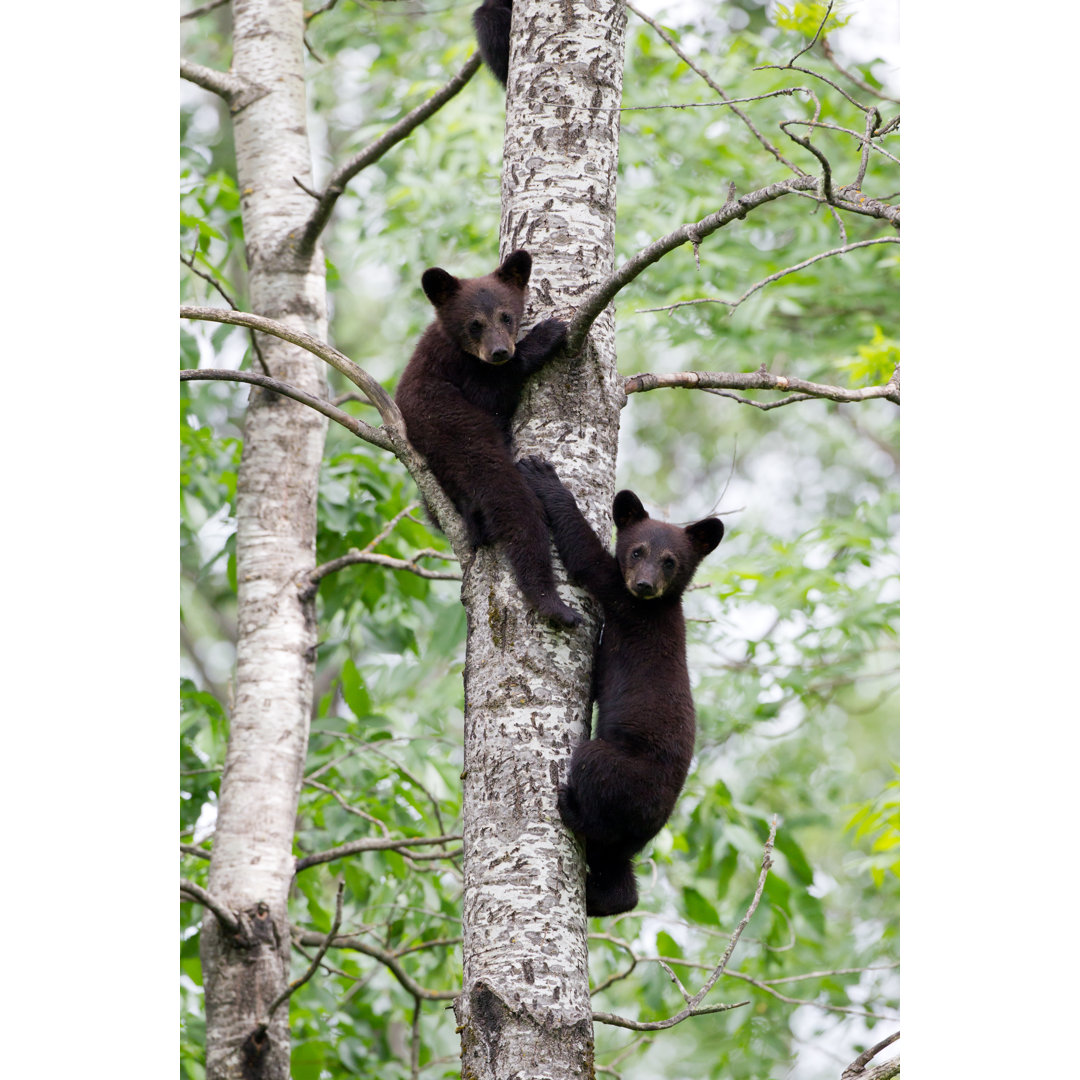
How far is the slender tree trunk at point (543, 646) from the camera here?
267 centimetres

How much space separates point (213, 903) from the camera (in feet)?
13.8

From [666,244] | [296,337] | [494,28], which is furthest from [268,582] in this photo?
[666,244]

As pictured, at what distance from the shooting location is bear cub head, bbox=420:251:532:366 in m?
3.62

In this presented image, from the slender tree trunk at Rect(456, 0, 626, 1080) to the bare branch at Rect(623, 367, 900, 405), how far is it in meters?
0.13

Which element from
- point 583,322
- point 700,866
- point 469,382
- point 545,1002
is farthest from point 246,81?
point 545,1002

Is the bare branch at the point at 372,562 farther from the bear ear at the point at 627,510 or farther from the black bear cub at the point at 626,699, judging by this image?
the black bear cub at the point at 626,699

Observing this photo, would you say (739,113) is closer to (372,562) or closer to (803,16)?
(372,562)

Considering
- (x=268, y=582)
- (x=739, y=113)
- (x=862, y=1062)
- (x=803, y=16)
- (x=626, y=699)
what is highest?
(x=803, y=16)

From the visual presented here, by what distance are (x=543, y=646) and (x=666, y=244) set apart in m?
1.05

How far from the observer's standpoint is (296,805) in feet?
15.7

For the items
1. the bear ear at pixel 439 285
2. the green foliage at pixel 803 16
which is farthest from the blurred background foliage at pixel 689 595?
the bear ear at pixel 439 285

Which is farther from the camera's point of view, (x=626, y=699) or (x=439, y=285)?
(x=439, y=285)

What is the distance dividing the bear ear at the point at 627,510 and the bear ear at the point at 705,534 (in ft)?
0.62

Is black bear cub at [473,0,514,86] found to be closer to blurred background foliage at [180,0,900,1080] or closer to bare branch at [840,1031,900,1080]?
blurred background foliage at [180,0,900,1080]
